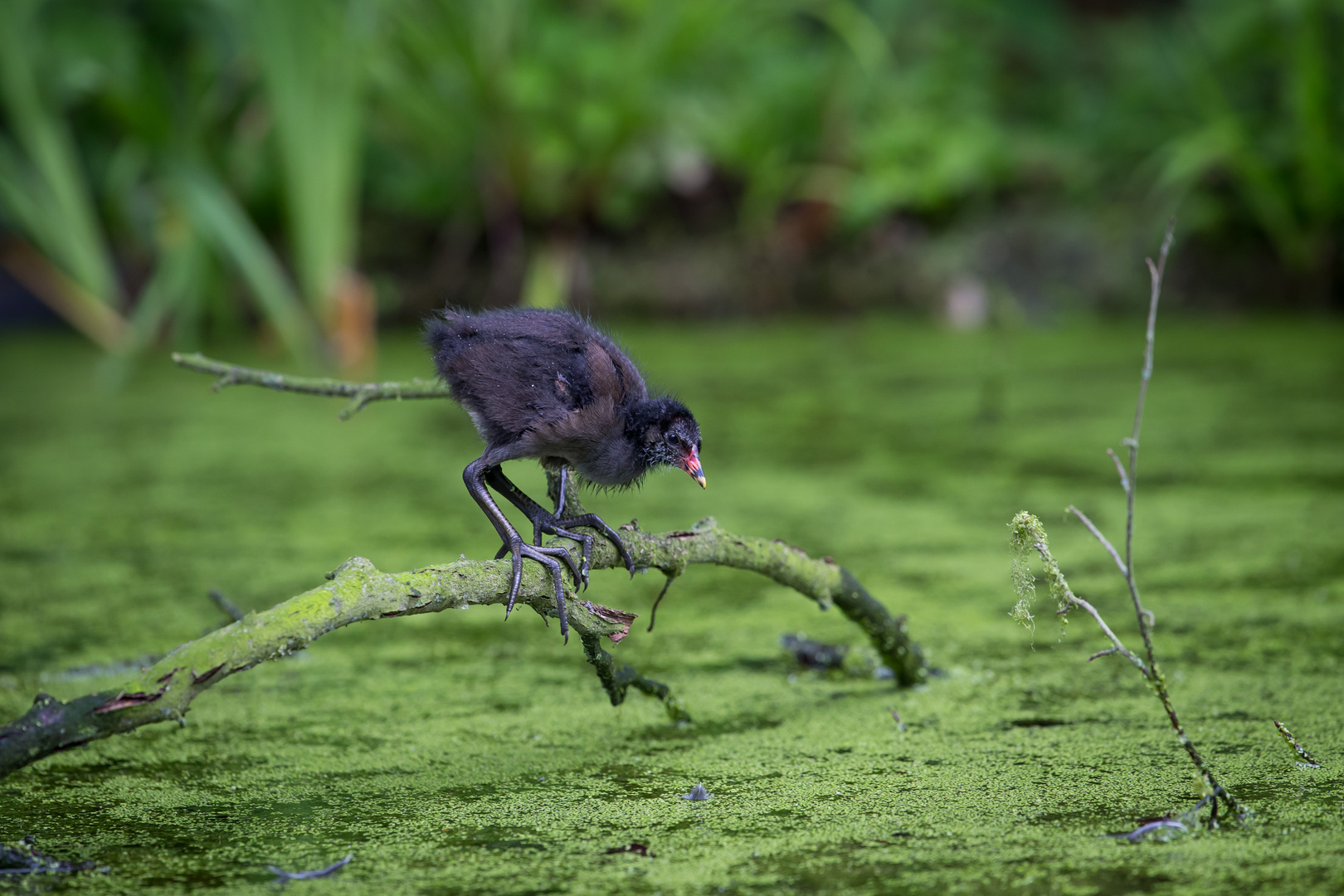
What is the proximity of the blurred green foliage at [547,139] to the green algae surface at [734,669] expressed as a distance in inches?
48.8

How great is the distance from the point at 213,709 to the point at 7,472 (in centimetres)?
206

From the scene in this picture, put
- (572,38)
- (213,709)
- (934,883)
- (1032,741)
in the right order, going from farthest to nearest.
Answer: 1. (572,38)
2. (213,709)
3. (1032,741)
4. (934,883)

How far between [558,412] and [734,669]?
705mm

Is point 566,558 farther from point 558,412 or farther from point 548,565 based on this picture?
point 558,412

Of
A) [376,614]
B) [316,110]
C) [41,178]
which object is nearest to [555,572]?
[376,614]

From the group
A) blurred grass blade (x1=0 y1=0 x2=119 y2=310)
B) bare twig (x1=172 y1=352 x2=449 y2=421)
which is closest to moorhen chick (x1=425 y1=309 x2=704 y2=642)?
bare twig (x1=172 y1=352 x2=449 y2=421)

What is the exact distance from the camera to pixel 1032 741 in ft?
6.00

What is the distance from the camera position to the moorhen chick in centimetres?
172

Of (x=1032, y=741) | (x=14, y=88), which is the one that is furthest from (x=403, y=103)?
(x=1032, y=741)

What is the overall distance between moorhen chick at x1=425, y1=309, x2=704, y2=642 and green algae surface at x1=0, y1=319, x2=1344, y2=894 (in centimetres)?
35

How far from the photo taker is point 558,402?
1.73 meters

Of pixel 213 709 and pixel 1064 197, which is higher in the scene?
pixel 1064 197

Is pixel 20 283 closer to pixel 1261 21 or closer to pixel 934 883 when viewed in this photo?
pixel 1261 21

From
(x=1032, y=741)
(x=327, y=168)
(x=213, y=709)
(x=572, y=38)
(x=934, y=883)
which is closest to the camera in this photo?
(x=934, y=883)
